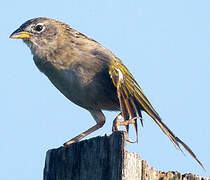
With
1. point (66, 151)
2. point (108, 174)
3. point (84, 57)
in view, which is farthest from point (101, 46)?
point (108, 174)

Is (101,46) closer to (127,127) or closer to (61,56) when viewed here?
(61,56)

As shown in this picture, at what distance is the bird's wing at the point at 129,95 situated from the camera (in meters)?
6.25

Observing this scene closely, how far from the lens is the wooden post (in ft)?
11.9

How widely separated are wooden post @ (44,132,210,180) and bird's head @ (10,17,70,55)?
9.78 ft

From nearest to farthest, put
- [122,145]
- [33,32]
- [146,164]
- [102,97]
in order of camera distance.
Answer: [122,145] < [146,164] < [102,97] < [33,32]

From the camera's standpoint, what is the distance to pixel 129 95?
6.46m

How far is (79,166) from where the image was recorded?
3.87 meters

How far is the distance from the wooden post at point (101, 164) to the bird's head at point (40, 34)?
2.98 meters

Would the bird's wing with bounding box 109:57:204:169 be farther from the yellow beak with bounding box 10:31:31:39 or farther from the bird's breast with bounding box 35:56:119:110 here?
the yellow beak with bounding box 10:31:31:39

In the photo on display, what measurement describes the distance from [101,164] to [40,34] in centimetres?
382

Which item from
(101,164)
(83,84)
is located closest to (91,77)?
(83,84)

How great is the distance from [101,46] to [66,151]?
3009mm

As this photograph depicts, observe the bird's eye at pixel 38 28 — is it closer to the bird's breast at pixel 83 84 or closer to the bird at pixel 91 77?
the bird at pixel 91 77

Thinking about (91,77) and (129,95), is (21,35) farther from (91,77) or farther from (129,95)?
(129,95)
